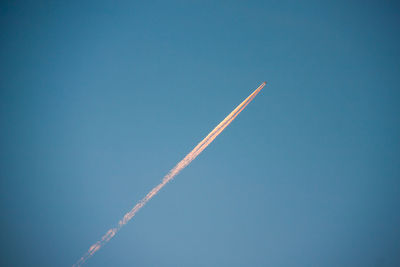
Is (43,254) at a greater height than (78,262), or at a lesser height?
greater

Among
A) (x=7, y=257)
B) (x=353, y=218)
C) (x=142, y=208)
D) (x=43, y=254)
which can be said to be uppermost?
(x=7, y=257)

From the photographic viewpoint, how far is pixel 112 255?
15.8 ft

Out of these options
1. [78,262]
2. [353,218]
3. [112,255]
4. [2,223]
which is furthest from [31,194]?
[353,218]

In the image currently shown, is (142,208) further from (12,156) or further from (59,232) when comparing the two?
(12,156)

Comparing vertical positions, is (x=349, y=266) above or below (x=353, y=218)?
below

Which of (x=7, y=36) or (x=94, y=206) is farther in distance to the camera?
(x=94, y=206)

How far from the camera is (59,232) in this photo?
198 inches

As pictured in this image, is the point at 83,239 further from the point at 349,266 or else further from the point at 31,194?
the point at 349,266

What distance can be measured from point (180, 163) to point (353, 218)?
17.5 feet

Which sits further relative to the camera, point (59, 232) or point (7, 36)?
point (59, 232)

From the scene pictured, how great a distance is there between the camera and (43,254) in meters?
5.00

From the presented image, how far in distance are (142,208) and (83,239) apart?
210cm

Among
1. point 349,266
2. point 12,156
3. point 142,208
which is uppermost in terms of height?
point 12,156

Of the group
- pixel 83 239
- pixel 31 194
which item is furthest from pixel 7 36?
pixel 83 239
